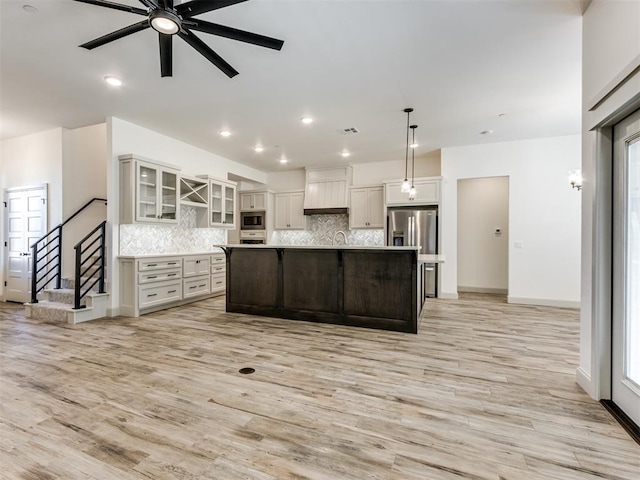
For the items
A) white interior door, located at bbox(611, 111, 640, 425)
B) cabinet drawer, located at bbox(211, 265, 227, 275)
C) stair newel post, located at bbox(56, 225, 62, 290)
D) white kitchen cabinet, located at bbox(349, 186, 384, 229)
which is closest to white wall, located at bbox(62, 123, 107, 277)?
stair newel post, located at bbox(56, 225, 62, 290)

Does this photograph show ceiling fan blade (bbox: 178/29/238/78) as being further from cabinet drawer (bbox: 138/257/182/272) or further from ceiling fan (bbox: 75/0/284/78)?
cabinet drawer (bbox: 138/257/182/272)

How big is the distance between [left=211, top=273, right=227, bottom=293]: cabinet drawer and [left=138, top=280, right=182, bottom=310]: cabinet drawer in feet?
2.72

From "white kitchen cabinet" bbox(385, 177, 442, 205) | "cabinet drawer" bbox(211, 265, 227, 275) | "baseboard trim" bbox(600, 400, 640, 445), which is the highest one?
"white kitchen cabinet" bbox(385, 177, 442, 205)

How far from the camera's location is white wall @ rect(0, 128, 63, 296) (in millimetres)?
5426

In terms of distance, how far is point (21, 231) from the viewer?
5805 millimetres

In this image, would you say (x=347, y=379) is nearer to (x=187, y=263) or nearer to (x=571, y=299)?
(x=187, y=263)

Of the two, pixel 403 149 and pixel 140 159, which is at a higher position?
pixel 403 149

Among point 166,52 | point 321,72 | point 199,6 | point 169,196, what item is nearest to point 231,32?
point 199,6

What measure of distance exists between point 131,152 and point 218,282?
2812 mm

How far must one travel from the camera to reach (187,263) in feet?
18.1

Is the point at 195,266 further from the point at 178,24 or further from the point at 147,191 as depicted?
the point at 178,24

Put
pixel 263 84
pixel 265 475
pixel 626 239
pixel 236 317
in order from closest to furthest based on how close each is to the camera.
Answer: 1. pixel 265 475
2. pixel 626 239
3. pixel 263 84
4. pixel 236 317

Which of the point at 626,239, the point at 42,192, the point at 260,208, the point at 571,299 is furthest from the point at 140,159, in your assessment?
the point at 571,299

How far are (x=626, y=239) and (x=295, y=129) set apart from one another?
4380 mm
